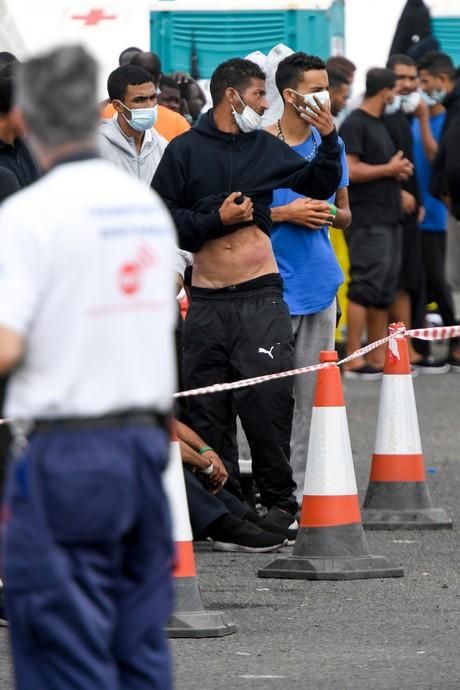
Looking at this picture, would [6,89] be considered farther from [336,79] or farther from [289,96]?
[336,79]

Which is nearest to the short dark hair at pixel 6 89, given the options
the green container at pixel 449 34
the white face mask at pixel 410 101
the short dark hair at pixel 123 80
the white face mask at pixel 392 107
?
the short dark hair at pixel 123 80

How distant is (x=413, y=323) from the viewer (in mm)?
15438

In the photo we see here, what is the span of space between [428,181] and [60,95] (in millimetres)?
11861

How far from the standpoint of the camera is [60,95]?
3826 mm

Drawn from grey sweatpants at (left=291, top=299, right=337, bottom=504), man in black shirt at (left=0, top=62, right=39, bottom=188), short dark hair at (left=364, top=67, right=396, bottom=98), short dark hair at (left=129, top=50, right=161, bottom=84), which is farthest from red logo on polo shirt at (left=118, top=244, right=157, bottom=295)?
short dark hair at (left=364, top=67, right=396, bottom=98)

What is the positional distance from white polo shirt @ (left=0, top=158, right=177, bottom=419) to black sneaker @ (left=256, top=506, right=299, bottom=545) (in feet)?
14.7

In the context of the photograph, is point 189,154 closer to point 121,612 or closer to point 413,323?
point 121,612

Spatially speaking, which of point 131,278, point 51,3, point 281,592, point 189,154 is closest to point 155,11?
point 51,3

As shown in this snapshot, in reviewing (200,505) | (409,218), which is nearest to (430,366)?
(409,218)

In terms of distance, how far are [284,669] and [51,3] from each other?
1040 cm

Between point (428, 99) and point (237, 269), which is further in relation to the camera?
point (428, 99)

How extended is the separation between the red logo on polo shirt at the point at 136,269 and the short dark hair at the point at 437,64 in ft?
38.6

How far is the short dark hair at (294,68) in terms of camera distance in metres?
8.98

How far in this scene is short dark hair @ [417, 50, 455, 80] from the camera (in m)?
15.4
